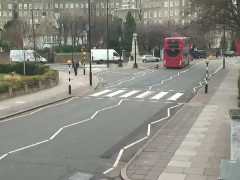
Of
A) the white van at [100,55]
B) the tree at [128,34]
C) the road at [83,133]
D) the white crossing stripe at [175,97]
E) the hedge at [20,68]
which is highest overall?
the tree at [128,34]

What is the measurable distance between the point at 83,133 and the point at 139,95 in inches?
467

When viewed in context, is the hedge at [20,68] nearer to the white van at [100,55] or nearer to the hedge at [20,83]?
the hedge at [20,83]

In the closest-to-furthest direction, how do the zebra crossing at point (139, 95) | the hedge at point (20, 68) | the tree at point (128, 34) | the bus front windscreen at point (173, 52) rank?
the zebra crossing at point (139, 95), the hedge at point (20, 68), the bus front windscreen at point (173, 52), the tree at point (128, 34)

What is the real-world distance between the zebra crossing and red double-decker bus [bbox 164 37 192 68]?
1857 centimetres

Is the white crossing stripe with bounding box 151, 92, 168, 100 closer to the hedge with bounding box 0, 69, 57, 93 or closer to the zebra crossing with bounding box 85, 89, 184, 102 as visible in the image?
the zebra crossing with bounding box 85, 89, 184, 102

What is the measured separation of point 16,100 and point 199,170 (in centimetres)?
1721

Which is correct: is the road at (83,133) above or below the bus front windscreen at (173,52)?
below

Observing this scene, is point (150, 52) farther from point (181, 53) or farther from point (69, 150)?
point (69, 150)

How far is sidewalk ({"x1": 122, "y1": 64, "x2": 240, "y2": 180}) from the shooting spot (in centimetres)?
1027

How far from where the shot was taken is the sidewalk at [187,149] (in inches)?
404

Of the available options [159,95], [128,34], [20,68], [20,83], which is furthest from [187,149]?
[128,34]

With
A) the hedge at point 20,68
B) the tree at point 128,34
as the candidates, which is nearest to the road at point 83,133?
the hedge at point 20,68

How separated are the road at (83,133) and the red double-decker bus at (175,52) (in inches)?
742

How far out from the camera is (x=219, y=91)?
2827 centimetres
